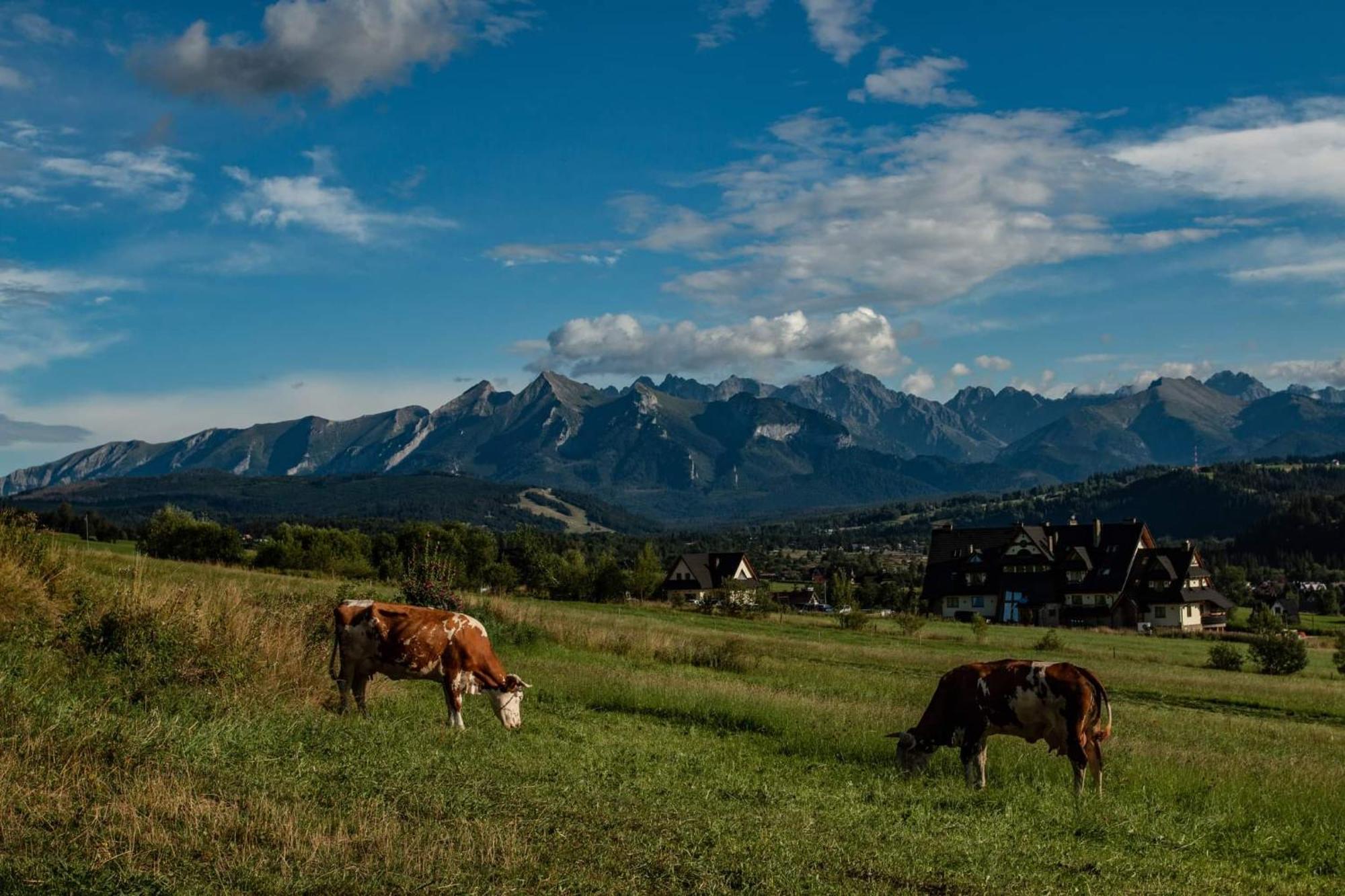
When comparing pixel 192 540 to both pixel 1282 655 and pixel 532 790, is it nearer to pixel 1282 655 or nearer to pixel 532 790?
pixel 1282 655

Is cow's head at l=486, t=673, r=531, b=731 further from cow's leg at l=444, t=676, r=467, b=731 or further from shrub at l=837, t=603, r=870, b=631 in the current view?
shrub at l=837, t=603, r=870, b=631

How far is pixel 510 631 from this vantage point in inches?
1215

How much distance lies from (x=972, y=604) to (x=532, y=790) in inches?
4188

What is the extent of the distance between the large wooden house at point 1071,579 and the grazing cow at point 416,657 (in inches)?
→ 3748

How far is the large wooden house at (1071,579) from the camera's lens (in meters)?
101

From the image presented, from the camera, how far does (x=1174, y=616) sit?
99062 mm

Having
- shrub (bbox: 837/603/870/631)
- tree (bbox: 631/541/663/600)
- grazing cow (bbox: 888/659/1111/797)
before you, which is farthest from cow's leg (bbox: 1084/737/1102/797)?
tree (bbox: 631/541/663/600)

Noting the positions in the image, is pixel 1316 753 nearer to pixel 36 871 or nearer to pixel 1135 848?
pixel 1135 848

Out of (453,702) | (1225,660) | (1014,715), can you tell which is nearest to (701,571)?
(1225,660)

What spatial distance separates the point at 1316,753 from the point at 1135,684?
1607 centimetres

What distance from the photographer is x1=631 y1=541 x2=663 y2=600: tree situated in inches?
3760

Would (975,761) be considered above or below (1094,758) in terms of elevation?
below

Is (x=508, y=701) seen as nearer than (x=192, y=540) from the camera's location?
Yes

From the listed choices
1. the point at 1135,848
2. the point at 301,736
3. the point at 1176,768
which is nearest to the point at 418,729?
the point at 301,736
